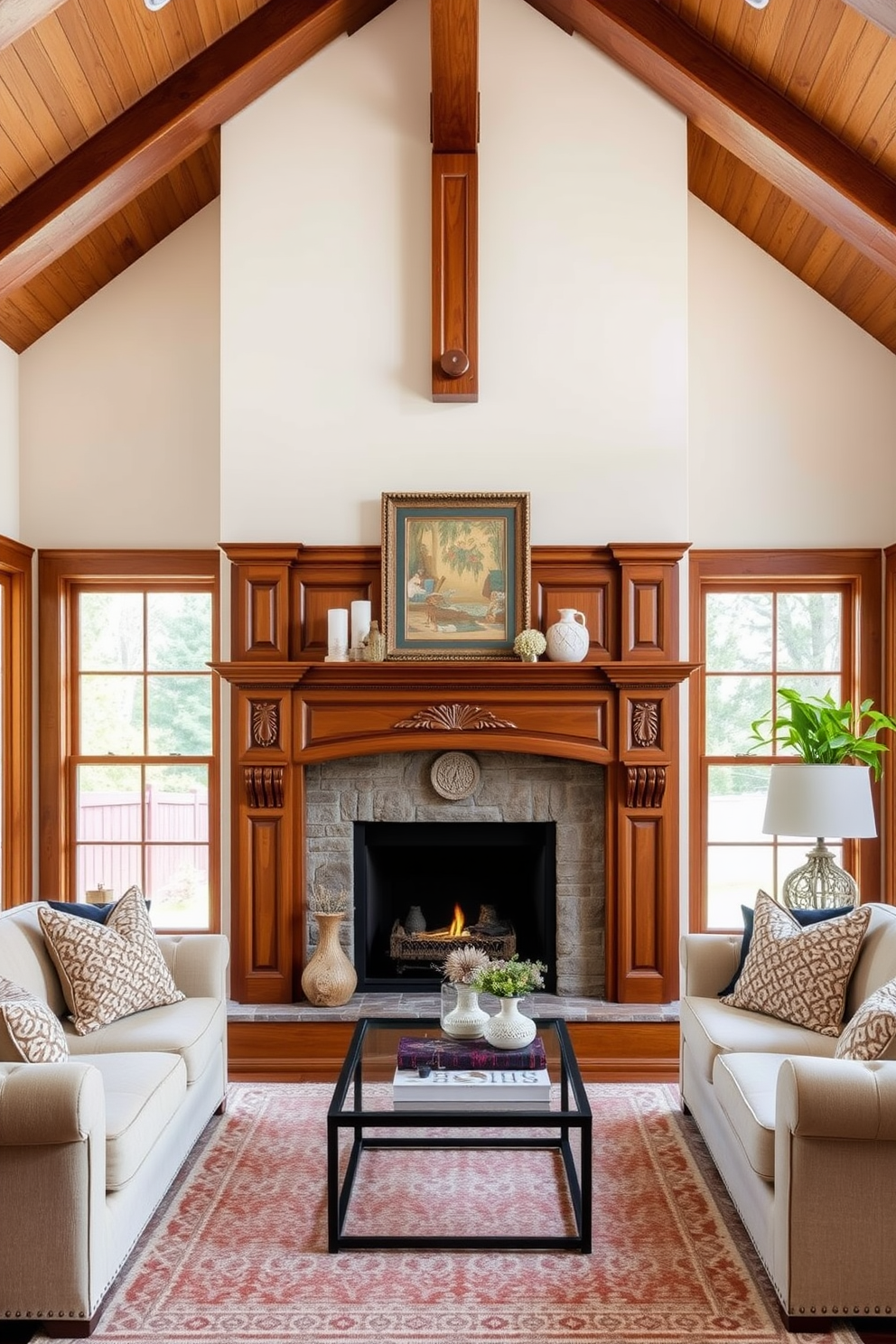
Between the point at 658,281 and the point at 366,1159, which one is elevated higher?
the point at 658,281

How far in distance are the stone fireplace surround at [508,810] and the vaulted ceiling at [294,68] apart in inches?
101

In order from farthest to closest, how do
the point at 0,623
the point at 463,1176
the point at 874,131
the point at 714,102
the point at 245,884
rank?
the point at 0,623, the point at 245,884, the point at 714,102, the point at 874,131, the point at 463,1176

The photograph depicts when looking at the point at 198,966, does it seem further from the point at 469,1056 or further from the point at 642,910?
the point at 642,910

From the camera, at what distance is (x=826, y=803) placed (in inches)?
161

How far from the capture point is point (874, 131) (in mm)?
3959

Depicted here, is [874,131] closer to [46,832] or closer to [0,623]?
[0,623]

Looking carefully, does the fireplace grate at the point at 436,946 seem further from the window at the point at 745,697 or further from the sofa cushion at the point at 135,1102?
the sofa cushion at the point at 135,1102

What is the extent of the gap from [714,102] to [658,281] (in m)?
0.75

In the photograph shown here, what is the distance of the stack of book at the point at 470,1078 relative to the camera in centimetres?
306

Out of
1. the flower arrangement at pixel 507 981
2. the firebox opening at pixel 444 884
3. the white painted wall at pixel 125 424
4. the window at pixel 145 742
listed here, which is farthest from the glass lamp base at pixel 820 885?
the white painted wall at pixel 125 424

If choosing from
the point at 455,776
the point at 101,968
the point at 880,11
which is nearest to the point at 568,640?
the point at 455,776

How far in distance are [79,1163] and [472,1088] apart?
1.13m

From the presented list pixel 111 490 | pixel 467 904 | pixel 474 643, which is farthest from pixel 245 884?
pixel 111 490

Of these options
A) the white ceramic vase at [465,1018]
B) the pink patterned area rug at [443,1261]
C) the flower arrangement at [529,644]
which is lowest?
the pink patterned area rug at [443,1261]
